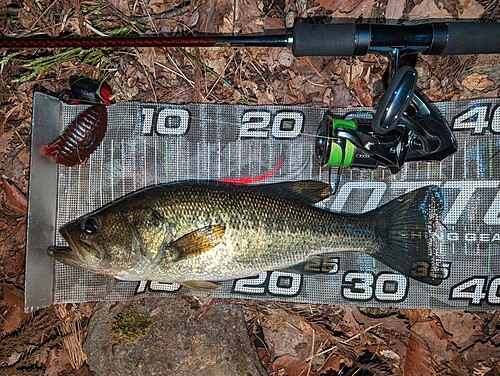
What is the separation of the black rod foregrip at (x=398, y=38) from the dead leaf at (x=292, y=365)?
2407 millimetres

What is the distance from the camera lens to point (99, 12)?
12.9 ft

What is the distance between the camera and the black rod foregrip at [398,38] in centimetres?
319

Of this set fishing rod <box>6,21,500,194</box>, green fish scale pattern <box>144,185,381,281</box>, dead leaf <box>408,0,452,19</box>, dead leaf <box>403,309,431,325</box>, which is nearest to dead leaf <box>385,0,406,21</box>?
dead leaf <box>408,0,452,19</box>

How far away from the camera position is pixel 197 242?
3250 mm

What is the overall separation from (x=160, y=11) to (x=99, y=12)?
1.58 feet

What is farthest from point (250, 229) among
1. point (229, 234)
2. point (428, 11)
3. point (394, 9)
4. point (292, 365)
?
point (428, 11)

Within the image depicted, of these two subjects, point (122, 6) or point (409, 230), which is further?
point (122, 6)

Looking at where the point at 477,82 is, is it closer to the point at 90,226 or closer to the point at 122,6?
the point at 122,6

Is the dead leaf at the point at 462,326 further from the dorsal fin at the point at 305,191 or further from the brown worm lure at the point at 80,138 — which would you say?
the brown worm lure at the point at 80,138

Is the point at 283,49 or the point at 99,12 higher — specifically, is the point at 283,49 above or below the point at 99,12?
below

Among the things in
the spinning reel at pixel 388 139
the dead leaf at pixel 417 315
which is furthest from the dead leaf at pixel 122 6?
the dead leaf at pixel 417 315

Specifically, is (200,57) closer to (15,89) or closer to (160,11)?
(160,11)

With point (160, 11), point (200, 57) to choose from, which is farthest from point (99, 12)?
point (200, 57)

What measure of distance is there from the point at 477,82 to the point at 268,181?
1783 millimetres
